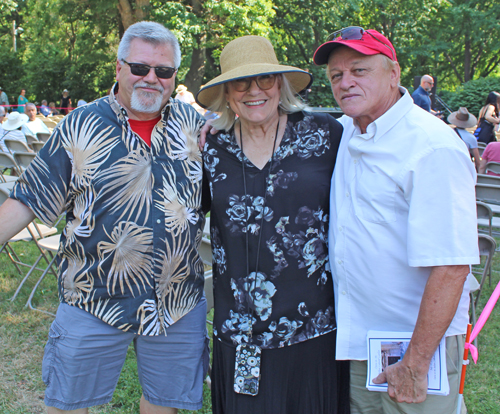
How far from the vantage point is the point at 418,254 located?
153cm

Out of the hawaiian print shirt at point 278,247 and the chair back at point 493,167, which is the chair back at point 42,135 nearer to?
the chair back at point 493,167

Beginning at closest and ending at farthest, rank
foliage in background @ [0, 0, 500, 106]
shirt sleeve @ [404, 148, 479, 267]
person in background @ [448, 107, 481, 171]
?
1. shirt sleeve @ [404, 148, 479, 267]
2. person in background @ [448, 107, 481, 171]
3. foliage in background @ [0, 0, 500, 106]

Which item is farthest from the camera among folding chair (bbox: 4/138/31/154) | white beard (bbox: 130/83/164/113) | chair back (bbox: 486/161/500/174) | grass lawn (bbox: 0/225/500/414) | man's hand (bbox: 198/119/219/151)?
folding chair (bbox: 4/138/31/154)

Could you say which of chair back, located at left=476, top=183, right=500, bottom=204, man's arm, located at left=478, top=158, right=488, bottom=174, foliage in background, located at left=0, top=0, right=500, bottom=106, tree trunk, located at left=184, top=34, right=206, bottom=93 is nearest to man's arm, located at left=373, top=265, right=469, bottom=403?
chair back, located at left=476, top=183, right=500, bottom=204

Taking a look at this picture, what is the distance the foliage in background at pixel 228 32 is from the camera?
62.7 feet

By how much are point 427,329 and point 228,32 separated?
766 inches

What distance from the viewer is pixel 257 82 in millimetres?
1991

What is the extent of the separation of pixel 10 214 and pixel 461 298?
1.90 metres

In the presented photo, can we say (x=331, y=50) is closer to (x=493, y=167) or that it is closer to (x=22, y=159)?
(x=22, y=159)

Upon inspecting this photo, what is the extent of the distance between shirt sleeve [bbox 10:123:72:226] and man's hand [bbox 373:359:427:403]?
1527mm

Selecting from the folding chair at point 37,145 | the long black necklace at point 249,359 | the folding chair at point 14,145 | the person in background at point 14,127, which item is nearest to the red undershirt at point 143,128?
the long black necklace at point 249,359

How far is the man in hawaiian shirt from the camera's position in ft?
6.46

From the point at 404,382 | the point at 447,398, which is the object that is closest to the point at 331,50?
the point at 404,382

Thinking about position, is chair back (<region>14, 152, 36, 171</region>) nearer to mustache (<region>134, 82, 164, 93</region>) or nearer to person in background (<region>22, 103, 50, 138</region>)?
person in background (<region>22, 103, 50, 138</region>)
